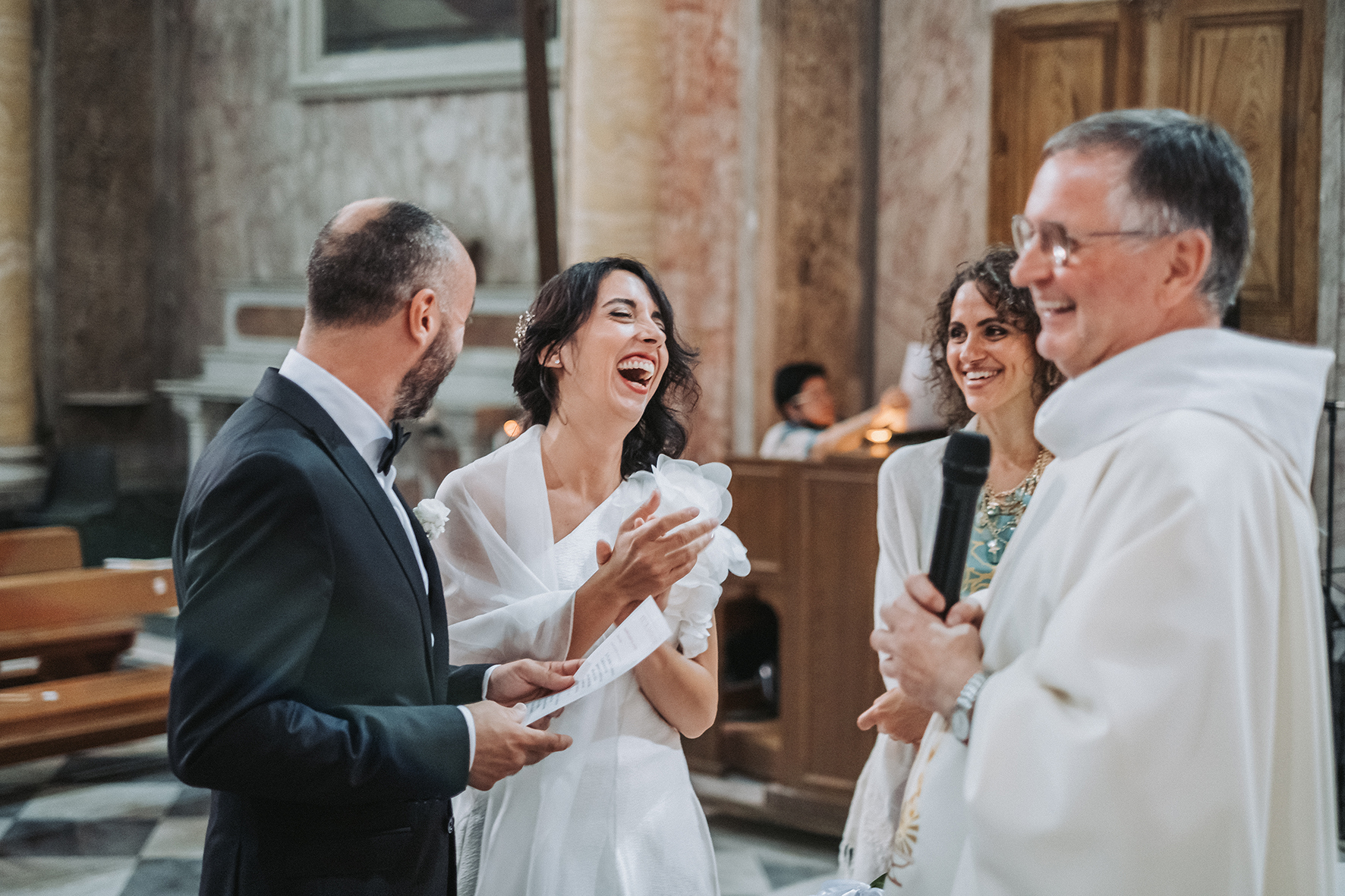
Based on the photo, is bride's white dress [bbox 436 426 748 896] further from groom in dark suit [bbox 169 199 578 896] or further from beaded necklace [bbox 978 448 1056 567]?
beaded necklace [bbox 978 448 1056 567]

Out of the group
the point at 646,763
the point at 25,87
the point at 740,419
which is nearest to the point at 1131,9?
the point at 740,419

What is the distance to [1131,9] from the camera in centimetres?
584

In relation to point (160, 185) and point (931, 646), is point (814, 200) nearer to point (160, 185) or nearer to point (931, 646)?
point (931, 646)

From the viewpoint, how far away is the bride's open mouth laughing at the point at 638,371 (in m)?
2.20

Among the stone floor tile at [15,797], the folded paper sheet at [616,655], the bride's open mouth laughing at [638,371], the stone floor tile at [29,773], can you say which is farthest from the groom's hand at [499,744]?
the stone floor tile at [29,773]

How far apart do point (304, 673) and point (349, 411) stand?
342mm

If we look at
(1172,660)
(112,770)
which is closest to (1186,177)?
(1172,660)

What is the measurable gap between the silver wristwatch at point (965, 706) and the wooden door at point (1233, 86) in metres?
4.93

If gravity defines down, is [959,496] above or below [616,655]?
above

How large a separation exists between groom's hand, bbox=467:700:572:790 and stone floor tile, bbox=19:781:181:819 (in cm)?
343

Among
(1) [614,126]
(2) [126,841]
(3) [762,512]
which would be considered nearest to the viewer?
(2) [126,841]

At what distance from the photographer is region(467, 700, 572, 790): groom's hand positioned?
1.63 m

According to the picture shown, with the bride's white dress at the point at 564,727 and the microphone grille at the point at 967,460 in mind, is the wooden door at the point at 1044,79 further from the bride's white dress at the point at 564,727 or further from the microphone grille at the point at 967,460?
the microphone grille at the point at 967,460

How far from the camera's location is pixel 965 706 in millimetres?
1333
